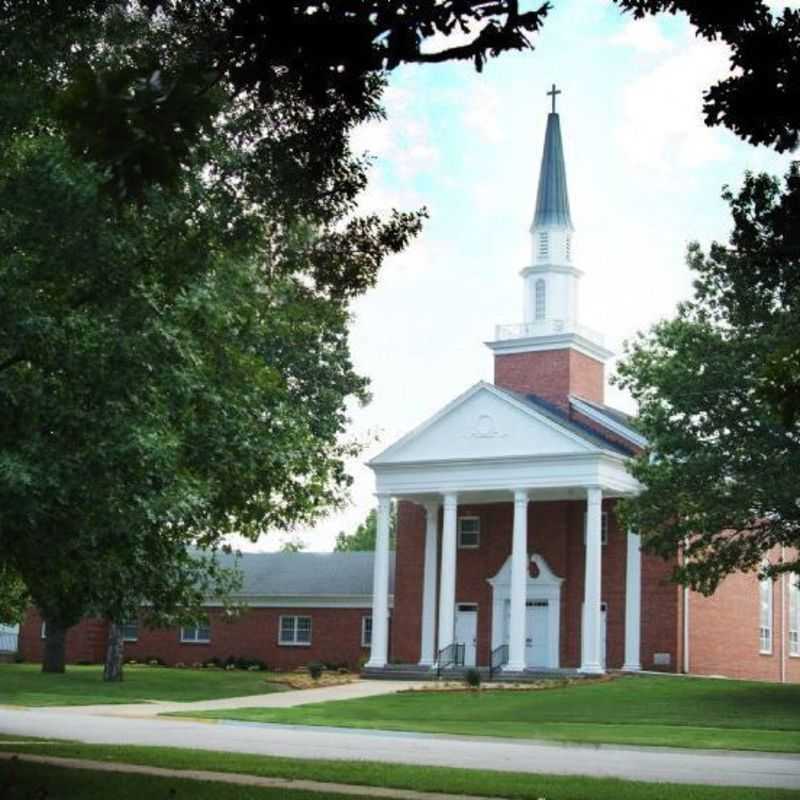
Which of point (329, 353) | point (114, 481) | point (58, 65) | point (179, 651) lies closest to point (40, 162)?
point (58, 65)

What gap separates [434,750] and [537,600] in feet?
86.0

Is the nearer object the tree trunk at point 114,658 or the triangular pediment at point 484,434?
the tree trunk at point 114,658

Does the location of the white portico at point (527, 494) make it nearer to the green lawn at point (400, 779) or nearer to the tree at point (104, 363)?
the green lawn at point (400, 779)

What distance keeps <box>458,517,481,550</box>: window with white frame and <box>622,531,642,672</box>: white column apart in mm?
6389

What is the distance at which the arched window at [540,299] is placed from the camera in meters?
49.7

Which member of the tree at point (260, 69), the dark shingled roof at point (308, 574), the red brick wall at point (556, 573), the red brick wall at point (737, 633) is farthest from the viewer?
the dark shingled roof at point (308, 574)

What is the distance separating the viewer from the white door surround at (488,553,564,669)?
4622 cm

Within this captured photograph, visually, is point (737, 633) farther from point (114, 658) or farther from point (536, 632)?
point (114, 658)

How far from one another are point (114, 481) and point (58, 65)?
4535 millimetres

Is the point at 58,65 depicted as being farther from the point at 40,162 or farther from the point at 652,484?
the point at 652,484

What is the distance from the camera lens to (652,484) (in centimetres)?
3316

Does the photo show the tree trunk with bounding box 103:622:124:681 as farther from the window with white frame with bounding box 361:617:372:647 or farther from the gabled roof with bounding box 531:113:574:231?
the gabled roof with bounding box 531:113:574:231

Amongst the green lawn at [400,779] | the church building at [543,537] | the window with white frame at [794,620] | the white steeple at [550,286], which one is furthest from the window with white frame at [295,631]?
the green lawn at [400,779]

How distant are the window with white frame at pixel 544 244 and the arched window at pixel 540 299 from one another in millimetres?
1014
